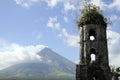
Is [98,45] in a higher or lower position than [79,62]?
higher

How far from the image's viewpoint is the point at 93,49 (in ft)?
79.6

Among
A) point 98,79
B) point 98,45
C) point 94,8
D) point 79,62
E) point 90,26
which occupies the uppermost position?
point 94,8

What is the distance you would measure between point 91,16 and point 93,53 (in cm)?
359

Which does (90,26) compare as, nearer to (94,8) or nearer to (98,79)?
(94,8)

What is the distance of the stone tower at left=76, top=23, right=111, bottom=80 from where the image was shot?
77.1 ft

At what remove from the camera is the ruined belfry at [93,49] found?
23.5m

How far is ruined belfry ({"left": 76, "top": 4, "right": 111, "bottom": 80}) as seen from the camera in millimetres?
23531

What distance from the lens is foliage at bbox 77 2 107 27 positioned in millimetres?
24953

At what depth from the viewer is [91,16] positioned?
25312 mm

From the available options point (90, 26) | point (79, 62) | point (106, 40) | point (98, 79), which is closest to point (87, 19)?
point (90, 26)

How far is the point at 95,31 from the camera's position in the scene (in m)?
24.5

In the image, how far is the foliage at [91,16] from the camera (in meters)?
25.0

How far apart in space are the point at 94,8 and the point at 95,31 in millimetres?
2703

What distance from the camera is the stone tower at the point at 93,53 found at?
925 inches
